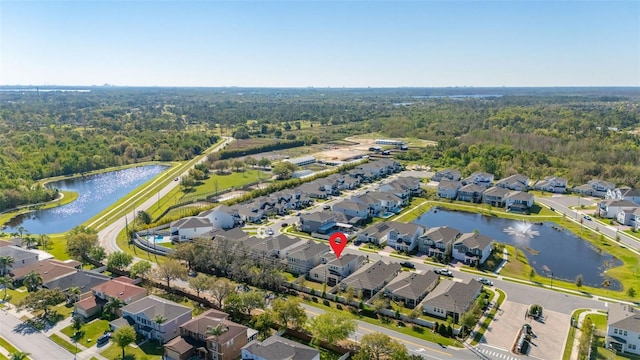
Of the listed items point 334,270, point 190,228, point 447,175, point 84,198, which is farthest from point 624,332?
point 84,198

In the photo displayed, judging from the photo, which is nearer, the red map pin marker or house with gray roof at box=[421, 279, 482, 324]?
house with gray roof at box=[421, 279, 482, 324]

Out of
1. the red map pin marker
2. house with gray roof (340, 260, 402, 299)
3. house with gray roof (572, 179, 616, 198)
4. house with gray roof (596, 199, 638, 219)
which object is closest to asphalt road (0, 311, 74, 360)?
house with gray roof (340, 260, 402, 299)

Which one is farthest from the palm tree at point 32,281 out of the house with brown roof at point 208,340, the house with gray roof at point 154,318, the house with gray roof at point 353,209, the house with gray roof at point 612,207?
the house with gray roof at point 612,207

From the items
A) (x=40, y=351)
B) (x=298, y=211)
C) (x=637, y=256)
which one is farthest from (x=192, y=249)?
(x=637, y=256)

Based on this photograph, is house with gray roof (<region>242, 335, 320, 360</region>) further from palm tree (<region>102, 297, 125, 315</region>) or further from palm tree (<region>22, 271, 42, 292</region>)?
palm tree (<region>22, 271, 42, 292</region>)

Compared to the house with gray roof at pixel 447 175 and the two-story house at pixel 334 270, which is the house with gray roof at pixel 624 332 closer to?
the two-story house at pixel 334 270

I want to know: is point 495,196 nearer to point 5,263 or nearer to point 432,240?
point 432,240

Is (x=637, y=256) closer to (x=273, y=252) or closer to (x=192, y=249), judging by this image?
(x=273, y=252)
